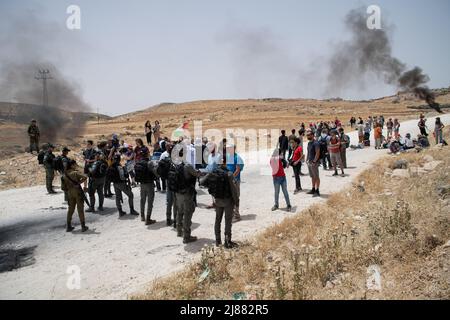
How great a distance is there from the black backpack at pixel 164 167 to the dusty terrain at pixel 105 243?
1365 mm

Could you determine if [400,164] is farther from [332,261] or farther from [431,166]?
[332,261]

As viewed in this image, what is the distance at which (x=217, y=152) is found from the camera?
8094 mm

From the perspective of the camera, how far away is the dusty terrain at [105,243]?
20.1 ft

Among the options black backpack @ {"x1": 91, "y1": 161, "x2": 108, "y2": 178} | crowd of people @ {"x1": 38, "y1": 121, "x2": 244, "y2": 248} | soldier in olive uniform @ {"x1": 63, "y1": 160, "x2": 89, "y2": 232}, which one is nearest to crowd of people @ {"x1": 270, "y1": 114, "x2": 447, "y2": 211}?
crowd of people @ {"x1": 38, "y1": 121, "x2": 244, "y2": 248}

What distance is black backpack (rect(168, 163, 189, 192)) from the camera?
7.60 metres

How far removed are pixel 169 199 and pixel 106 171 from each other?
2.36 meters

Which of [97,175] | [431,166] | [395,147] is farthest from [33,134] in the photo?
[395,147]

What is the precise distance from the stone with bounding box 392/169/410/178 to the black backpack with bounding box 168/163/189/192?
8.79m

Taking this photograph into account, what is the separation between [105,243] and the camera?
26.2 ft

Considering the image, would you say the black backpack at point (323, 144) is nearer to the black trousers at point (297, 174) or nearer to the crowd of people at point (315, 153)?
the crowd of people at point (315, 153)

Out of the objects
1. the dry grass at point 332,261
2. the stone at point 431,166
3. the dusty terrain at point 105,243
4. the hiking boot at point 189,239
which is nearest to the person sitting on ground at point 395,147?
the stone at point 431,166

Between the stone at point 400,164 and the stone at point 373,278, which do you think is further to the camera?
the stone at point 400,164
